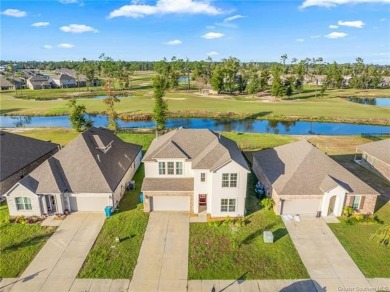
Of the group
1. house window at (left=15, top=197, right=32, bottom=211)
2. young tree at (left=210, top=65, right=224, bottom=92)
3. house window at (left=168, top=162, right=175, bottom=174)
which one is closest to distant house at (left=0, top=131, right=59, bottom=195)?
house window at (left=15, top=197, right=32, bottom=211)

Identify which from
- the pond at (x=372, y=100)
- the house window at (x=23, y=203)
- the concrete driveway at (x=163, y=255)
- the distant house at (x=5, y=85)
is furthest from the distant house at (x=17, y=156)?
the distant house at (x=5, y=85)

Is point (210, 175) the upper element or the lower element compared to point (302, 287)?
upper

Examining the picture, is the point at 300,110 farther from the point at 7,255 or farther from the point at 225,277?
the point at 7,255

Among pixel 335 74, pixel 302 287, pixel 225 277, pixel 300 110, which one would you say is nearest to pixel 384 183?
pixel 302 287

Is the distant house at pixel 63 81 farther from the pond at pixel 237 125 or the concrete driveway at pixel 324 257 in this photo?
the concrete driveway at pixel 324 257

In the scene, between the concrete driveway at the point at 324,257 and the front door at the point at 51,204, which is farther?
the front door at the point at 51,204

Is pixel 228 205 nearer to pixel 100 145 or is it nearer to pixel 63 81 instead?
pixel 100 145
